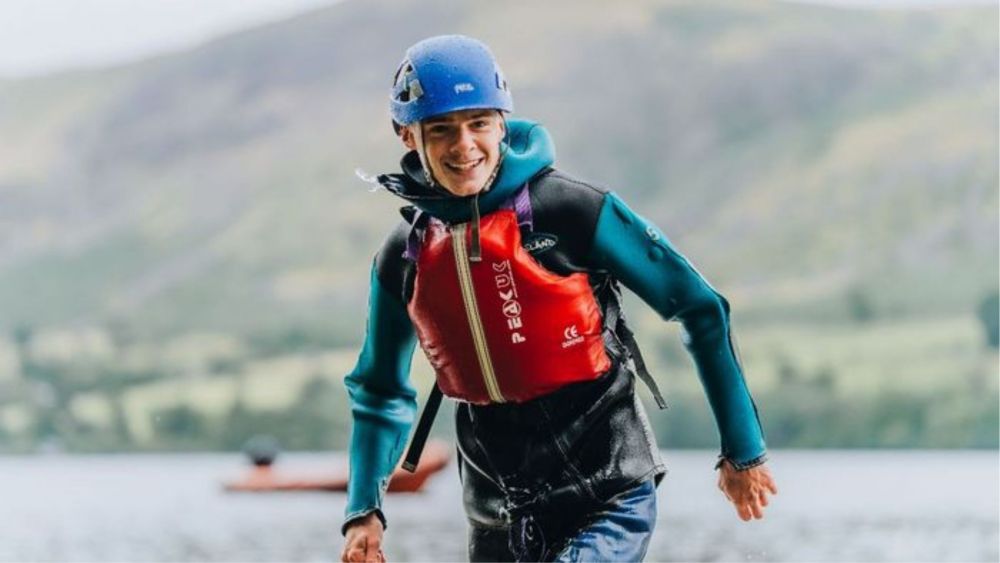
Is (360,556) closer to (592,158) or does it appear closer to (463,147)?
(463,147)

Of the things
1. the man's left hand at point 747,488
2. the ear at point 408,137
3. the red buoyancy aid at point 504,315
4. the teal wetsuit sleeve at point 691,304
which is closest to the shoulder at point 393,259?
the red buoyancy aid at point 504,315

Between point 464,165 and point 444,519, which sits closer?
point 464,165

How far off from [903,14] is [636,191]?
2526cm

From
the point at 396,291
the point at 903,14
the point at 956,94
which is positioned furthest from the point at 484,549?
the point at 903,14

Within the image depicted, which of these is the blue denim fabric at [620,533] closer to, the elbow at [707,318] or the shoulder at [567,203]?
the elbow at [707,318]

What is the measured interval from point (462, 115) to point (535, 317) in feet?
1.87

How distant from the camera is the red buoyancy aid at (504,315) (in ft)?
19.3

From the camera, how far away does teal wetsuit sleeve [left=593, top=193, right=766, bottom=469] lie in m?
5.91

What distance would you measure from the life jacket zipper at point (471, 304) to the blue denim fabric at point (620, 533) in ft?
1.49

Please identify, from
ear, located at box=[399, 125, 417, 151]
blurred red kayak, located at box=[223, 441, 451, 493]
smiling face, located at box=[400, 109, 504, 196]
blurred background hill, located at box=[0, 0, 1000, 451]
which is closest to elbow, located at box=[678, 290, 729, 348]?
smiling face, located at box=[400, 109, 504, 196]

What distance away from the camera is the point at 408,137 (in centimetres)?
611

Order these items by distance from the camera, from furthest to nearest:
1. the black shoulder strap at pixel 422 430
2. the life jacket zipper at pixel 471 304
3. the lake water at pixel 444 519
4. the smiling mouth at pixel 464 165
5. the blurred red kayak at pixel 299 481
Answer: the blurred red kayak at pixel 299 481 < the lake water at pixel 444 519 < the black shoulder strap at pixel 422 430 < the life jacket zipper at pixel 471 304 < the smiling mouth at pixel 464 165

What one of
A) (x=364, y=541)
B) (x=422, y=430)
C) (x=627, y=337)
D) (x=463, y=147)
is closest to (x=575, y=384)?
(x=627, y=337)

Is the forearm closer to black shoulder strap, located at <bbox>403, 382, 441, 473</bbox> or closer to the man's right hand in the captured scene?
black shoulder strap, located at <bbox>403, 382, 441, 473</bbox>
